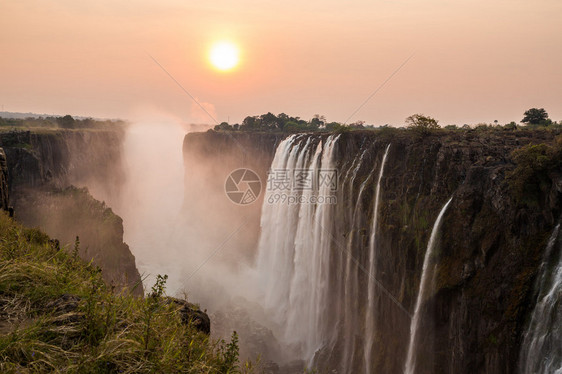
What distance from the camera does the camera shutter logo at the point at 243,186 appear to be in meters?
49.1

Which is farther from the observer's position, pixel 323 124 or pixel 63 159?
pixel 323 124

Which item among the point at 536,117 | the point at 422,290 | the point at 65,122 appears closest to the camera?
the point at 422,290

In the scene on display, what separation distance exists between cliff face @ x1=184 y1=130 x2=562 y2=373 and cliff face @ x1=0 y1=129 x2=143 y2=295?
12.5 metres

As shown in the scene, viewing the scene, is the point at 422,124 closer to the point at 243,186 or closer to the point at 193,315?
the point at 193,315

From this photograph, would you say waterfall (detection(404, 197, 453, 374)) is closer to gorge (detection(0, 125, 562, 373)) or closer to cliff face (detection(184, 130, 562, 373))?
gorge (detection(0, 125, 562, 373))

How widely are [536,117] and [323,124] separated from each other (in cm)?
4685

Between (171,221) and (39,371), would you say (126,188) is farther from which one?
(39,371)

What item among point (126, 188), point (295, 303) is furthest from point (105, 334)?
point (126, 188)

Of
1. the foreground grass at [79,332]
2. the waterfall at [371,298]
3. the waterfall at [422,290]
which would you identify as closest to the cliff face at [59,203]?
the waterfall at [371,298]

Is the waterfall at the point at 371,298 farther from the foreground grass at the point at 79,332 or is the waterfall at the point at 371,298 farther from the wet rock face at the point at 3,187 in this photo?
the wet rock face at the point at 3,187

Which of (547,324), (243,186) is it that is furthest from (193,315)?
(243,186)

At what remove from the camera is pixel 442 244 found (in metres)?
13.6

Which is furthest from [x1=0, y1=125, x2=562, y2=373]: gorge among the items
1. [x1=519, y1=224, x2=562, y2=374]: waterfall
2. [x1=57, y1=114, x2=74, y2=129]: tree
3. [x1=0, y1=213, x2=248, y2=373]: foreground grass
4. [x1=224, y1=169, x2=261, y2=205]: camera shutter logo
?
[x1=57, y1=114, x2=74, y2=129]: tree

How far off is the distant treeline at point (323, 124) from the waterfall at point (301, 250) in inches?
138
